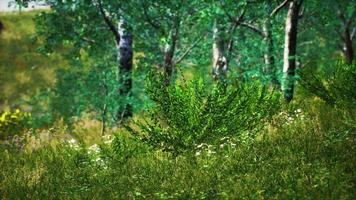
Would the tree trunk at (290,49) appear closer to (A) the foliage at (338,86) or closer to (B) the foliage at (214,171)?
(A) the foliage at (338,86)

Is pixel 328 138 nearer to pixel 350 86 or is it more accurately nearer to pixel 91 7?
pixel 350 86

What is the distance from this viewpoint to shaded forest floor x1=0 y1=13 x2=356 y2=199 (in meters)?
5.17

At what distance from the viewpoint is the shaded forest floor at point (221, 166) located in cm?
517

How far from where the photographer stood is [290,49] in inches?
384

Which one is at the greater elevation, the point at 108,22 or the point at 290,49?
the point at 108,22

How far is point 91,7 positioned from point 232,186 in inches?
343

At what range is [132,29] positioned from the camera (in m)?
13.0

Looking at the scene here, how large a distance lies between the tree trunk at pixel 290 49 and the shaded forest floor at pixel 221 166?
2.77 feet

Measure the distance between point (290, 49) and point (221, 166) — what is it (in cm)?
461

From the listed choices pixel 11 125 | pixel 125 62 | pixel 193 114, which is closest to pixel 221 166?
pixel 193 114

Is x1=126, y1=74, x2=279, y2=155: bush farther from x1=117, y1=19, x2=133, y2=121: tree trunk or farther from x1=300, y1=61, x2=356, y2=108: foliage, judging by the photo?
x1=117, y1=19, x2=133, y2=121: tree trunk

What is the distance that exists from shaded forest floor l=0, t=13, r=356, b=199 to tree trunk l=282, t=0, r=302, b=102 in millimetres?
845

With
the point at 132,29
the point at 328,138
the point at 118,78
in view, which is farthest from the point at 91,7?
the point at 328,138

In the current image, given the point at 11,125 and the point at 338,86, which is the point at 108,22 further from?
the point at 338,86
